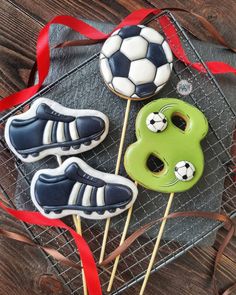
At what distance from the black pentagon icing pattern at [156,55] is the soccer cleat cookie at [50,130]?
16 centimetres

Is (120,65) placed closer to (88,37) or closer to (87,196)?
(88,37)

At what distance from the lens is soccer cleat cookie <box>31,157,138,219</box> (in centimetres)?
100

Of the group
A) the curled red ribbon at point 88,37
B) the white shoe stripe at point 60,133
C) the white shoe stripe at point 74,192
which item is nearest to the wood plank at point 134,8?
the curled red ribbon at point 88,37

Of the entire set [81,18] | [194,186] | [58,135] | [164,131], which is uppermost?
[81,18]

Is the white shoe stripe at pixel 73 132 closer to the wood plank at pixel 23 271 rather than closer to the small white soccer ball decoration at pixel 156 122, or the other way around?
the small white soccer ball decoration at pixel 156 122

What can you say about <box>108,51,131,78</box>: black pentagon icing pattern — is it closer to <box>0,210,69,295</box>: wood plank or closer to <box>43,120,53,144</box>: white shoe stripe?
<box>43,120,53,144</box>: white shoe stripe

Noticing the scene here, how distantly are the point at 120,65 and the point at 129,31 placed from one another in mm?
74

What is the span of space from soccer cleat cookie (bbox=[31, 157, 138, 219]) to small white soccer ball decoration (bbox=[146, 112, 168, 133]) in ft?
0.39

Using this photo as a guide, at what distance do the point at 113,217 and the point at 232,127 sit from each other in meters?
0.32

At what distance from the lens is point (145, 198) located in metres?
1.07

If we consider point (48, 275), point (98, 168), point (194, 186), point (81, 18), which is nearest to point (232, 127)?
point (194, 186)

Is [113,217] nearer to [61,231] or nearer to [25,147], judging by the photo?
[61,231]

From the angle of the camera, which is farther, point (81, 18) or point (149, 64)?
point (81, 18)

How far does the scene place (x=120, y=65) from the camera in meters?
0.99
